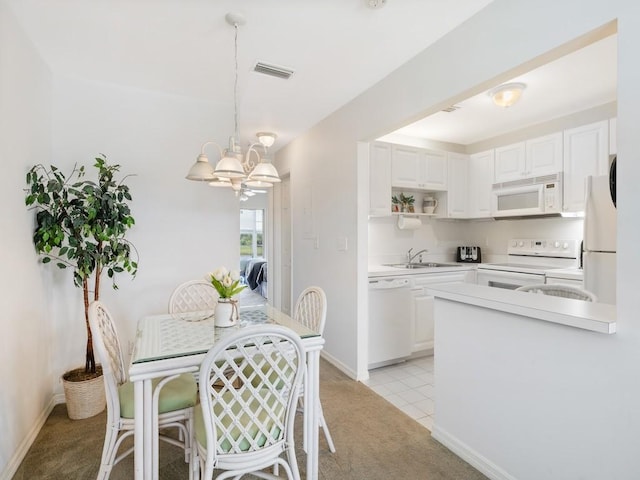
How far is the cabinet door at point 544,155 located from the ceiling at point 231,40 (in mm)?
1979

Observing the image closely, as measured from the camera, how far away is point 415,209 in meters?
4.15

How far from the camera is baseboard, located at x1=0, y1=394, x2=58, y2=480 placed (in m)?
1.78

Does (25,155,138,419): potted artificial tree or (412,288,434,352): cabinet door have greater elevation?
(25,155,138,419): potted artificial tree

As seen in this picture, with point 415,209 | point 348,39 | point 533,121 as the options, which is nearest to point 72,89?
point 348,39

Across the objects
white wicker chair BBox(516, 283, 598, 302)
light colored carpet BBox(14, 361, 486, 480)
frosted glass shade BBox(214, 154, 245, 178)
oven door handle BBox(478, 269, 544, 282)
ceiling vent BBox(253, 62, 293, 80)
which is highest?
ceiling vent BBox(253, 62, 293, 80)

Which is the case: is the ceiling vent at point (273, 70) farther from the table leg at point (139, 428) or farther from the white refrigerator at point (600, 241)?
the white refrigerator at point (600, 241)

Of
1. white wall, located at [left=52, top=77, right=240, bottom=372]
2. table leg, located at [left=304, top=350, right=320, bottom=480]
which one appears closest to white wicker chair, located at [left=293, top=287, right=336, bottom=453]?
table leg, located at [left=304, top=350, right=320, bottom=480]

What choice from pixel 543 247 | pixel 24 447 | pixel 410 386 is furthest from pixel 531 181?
pixel 24 447

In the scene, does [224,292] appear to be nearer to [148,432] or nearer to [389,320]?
[148,432]

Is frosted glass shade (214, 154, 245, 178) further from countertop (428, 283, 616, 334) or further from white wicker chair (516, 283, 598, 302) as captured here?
white wicker chair (516, 283, 598, 302)

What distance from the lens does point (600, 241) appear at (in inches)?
91.4

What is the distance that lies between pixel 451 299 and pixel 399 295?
1.35 metres

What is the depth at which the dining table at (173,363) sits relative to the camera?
1.45m

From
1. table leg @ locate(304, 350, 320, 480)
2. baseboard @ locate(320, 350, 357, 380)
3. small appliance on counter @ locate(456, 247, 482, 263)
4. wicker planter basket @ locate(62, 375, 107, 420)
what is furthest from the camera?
small appliance on counter @ locate(456, 247, 482, 263)
